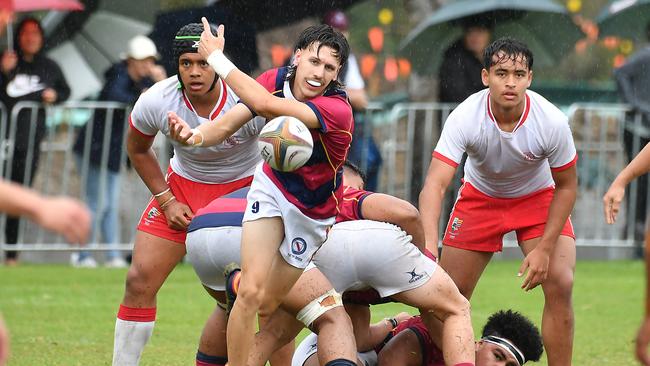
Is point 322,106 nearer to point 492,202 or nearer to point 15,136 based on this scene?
point 492,202

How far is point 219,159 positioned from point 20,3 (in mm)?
8313

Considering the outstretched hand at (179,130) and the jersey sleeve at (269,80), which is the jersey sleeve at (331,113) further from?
the outstretched hand at (179,130)

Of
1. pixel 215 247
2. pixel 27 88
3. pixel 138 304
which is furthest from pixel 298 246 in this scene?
pixel 27 88

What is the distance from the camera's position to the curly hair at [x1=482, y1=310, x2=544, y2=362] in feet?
25.7

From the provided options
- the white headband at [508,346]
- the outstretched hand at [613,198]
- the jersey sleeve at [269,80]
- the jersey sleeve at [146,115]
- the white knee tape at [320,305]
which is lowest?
the white headband at [508,346]

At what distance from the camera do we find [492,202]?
8.47 m

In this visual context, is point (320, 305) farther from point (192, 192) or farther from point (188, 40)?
point (188, 40)

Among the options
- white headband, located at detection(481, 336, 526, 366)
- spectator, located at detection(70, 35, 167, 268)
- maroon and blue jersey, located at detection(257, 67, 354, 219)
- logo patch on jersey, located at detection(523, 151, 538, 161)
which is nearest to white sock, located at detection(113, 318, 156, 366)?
maroon and blue jersey, located at detection(257, 67, 354, 219)

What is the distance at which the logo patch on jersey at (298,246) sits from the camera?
6809 millimetres

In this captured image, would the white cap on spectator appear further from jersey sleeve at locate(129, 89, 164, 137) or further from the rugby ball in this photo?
the rugby ball

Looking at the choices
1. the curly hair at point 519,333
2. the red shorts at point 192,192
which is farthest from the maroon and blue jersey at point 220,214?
the curly hair at point 519,333

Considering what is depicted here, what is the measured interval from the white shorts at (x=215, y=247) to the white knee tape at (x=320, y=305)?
475mm

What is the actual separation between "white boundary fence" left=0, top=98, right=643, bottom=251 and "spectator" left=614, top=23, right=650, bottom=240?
2.1 inches

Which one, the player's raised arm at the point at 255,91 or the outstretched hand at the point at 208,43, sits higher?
the outstretched hand at the point at 208,43
